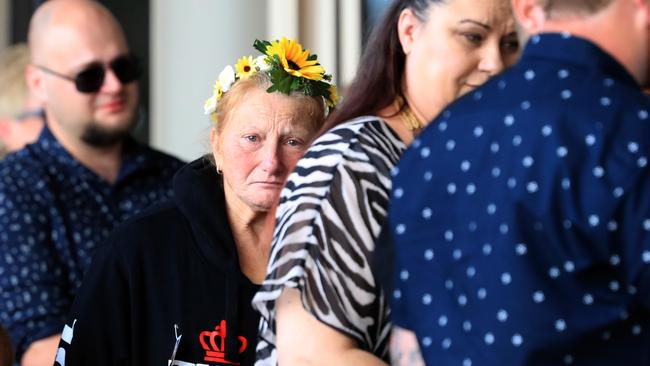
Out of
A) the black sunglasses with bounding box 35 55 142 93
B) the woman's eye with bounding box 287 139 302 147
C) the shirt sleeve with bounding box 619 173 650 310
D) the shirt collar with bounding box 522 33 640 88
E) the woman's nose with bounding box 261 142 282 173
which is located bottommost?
the black sunglasses with bounding box 35 55 142 93

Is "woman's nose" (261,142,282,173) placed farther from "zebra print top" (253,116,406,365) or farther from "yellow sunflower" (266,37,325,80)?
"zebra print top" (253,116,406,365)

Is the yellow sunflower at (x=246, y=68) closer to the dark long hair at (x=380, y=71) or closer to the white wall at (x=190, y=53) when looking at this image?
the dark long hair at (x=380, y=71)

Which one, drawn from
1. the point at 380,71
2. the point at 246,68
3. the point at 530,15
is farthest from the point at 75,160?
the point at 530,15

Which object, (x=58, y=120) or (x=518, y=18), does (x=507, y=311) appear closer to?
(x=518, y=18)

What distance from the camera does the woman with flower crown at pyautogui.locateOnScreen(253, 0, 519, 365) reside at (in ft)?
7.82

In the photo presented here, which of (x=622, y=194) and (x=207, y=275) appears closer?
(x=622, y=194)

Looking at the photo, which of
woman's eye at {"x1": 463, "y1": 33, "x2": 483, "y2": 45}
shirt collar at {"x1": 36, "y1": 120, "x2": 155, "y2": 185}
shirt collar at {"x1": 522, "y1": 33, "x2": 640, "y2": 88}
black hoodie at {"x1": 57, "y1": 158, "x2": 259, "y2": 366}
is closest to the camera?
shirt collar at {"x1": 522, "y1": 33, "x2": 640, "y2": 88}

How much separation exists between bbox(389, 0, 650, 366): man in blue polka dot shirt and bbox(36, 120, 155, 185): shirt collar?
8.29 feet

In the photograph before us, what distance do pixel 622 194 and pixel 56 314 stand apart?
8.39ft

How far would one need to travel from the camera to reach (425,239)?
2.22 m

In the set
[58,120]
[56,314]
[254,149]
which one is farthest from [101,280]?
[58,120]

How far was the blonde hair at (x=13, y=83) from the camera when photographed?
5129 mm

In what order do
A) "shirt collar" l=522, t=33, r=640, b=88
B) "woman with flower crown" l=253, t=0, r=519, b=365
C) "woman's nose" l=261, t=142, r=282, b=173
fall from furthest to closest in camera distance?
"woman's nose" l=261, t=142, r=282, b=173 → "woman with flower crown" l=253, t=0, r=519, b=365 → "shirt collar" l=522, t=33, r=640, b=88

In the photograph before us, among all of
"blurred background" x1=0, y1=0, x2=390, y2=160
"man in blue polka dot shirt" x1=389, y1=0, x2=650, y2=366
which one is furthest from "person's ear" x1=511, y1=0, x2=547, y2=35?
"blurred background" x1=0, y1=0, x2=390, y2=160
